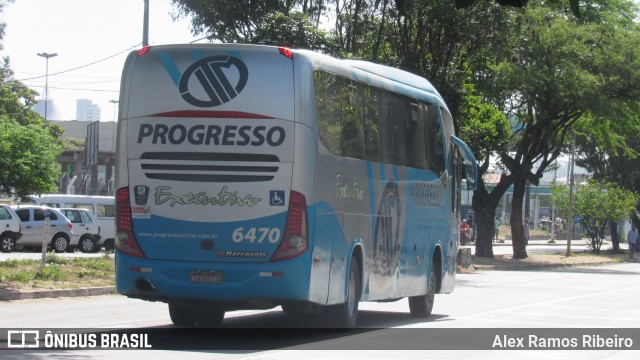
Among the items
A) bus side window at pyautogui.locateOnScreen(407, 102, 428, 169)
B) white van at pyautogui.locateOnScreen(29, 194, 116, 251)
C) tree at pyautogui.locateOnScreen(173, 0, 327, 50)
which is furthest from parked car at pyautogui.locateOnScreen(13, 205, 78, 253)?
bus side window at pyautogui.locateOnScreen(407, 102, 428, 169)

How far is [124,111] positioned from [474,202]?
3318cm

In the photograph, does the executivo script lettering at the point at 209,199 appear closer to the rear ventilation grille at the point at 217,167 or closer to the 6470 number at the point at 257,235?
the rear ventilation grille at the point at 217,167

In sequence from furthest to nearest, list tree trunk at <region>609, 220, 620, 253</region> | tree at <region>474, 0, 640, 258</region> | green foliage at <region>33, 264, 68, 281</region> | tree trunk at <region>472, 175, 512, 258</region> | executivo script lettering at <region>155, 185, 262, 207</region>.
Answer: tree trunk at <region>609, 220, 620, 253</region> < tree trunk at <region>472, 175, 512, 258</region> < tree at <region>474, 0, 640, 258</region> < green foliage at <region>33, 264, 68, 281</region> < executivo script lettering at <region>155, 185, 262, 207</region>

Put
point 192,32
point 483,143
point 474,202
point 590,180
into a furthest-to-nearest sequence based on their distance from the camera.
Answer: point 590,180 < point 474,202 < point 483,143 < point 192,32

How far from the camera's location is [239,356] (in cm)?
1067

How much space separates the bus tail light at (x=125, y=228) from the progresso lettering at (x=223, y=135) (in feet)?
2.81

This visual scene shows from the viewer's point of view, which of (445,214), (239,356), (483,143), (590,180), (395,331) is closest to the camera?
(239,356)

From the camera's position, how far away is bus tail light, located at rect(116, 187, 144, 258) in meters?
12.1

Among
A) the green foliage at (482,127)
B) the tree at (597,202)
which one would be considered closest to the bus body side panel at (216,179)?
the green foliage at (482,127)

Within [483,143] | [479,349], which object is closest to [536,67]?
[483,143]

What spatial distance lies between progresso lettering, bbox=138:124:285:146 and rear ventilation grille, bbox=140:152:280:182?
0.15 m

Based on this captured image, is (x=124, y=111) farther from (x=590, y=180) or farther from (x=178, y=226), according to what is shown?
(x=590, y=180)

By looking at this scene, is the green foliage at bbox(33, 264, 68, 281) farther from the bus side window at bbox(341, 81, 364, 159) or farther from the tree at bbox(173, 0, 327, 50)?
the tree at bbox(173, 0, 327, 50)

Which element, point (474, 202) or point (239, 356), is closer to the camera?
point (239, 356)
